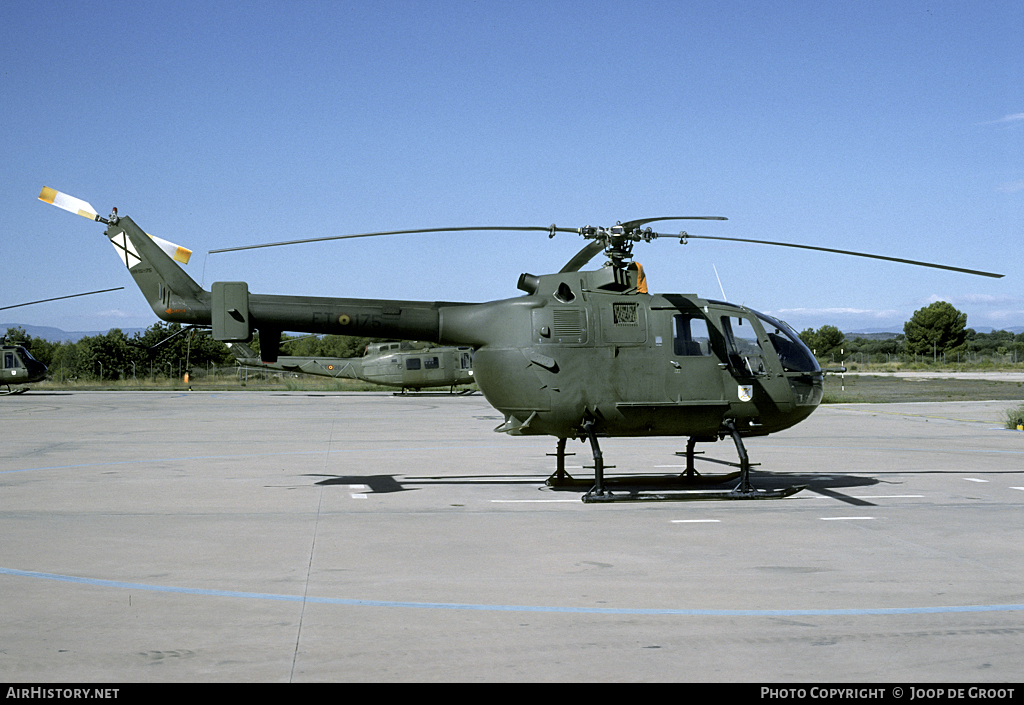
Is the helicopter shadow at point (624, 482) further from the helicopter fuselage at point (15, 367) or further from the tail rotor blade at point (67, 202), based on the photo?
the helicopter fuselage at point (15, 367)

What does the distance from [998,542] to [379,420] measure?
63.3ft

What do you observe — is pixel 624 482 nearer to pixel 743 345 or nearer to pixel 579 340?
pixel 579 340

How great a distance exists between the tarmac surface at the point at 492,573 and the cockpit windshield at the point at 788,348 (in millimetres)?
1767

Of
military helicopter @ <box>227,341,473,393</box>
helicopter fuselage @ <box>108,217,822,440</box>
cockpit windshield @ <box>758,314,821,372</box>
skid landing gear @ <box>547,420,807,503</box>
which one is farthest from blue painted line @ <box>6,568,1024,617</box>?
military helicopter @ <box>227,341,473,393</box>

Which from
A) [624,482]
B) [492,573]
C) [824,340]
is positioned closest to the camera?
[492,573]

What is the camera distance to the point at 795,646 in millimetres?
5504

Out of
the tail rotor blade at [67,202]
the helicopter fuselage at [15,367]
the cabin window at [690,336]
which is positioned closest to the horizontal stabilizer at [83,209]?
the tail rotor blade at [67,202]

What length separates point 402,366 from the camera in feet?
129

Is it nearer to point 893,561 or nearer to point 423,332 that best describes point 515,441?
point 423,332

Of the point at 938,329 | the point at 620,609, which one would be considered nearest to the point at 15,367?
the point at 620,609

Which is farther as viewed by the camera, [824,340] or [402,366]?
[824,340]

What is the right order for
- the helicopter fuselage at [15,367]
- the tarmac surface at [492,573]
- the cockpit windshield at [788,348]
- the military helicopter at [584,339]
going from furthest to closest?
the helicopter fuselage at [15,367] → the cockpit windshield at [788,348] → the military helicopter at [584,339] → the tarmac surface at [492,573]

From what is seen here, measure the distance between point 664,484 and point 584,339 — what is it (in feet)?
8.57

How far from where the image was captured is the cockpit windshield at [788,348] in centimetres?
1248
